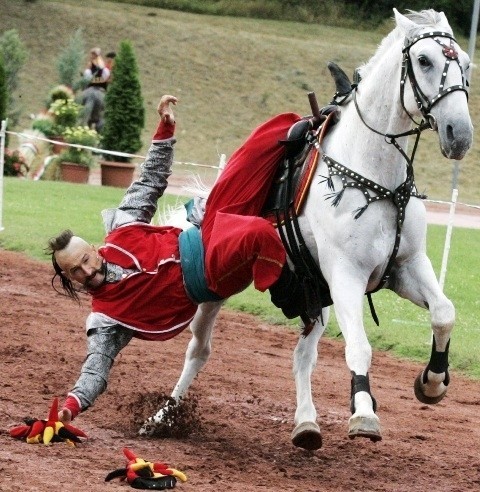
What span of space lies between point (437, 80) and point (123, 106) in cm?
1739

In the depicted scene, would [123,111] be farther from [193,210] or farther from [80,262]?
[80,262]

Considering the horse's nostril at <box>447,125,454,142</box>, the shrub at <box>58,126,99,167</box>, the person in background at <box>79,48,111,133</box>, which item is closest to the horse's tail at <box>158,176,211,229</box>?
the horse's nostril at <box>447,125,454,142</box>

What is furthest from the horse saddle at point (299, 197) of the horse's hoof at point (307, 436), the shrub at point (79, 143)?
the shrub at point (79, 143)

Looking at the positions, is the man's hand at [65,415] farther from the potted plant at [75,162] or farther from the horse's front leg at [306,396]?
the potted plant at [75,162]

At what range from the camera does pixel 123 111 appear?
74.2 ft

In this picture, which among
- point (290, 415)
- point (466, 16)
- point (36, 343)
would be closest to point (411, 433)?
point (290, 415)

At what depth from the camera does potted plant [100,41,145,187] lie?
73.9 feet

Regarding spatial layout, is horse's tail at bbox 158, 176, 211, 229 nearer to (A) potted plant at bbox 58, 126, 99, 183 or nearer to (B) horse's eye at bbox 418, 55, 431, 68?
(B) horse's eye at bbox 418, 55, 431, 68

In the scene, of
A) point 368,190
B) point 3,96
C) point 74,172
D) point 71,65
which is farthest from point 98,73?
point 368,190

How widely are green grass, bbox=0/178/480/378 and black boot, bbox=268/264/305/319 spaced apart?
1.45m

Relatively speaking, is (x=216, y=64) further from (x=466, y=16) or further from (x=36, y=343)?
(x=36, y=343)

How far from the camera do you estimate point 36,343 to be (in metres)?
8.98

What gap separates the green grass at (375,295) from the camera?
33.8ft

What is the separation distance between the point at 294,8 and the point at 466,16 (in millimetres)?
5972
